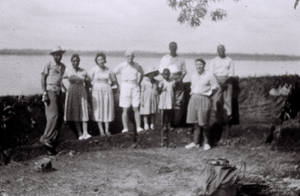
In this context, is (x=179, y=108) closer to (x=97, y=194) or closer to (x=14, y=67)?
(x=97, y=194)

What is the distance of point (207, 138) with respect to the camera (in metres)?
8.80

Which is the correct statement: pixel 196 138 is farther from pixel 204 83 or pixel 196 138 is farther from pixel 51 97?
pixel 51 97

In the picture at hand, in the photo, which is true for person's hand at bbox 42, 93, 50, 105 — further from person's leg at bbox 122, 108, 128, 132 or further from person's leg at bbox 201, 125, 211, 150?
person's leg at bbox 201, 125, 211, 150

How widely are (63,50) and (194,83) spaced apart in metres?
2.55

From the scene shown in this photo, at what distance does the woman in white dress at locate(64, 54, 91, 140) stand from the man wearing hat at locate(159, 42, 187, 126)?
1665 millimetres

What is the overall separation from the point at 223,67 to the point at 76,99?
3244 mm

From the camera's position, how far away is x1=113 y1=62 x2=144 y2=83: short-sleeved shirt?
29.3 feet

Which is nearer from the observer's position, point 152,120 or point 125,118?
point 125,118

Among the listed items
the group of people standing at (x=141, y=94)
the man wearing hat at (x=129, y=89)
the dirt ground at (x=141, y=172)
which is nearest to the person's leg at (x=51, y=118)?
the group of people standing at (x=141, y=94)

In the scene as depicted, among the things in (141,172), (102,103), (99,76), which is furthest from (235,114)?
(141,172)

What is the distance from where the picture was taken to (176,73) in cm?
919

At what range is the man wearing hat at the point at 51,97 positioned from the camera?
7797mm

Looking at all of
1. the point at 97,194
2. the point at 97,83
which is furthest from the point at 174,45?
the point at 97,194

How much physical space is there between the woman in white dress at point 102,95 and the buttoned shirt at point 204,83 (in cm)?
162
